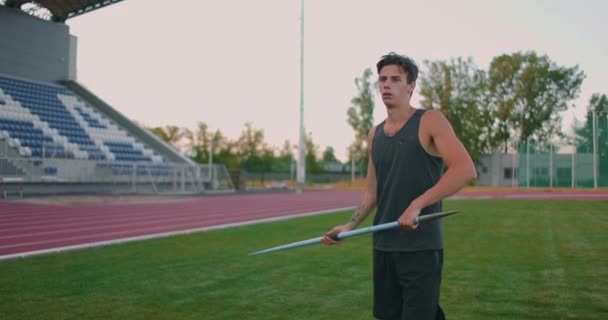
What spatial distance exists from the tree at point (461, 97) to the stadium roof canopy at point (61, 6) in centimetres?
3072

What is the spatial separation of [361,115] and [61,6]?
103 ft

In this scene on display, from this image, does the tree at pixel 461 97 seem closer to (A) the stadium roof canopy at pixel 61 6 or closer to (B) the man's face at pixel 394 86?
(A) the stadium roof canopy at pixel 61 6

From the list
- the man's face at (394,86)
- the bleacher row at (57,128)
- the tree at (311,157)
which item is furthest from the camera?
the tree at (311,157)

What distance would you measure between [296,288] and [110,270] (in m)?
2.32

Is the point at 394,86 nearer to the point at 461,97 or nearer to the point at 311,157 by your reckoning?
the point at 461,97

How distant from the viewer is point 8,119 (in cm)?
2269

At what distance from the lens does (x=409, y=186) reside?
95.3 inches

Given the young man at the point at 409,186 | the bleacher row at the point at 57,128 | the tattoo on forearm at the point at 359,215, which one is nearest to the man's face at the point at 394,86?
the young man at the point at 409,186

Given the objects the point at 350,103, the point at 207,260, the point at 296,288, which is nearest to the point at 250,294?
the point at 296,288

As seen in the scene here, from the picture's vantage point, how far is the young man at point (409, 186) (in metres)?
2.32

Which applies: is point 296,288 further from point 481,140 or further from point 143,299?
point 481,140

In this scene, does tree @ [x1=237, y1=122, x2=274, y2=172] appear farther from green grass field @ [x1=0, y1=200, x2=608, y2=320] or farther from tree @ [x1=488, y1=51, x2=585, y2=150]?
green grass field @ [x1=0, y1=200, x2=608, y2=320]

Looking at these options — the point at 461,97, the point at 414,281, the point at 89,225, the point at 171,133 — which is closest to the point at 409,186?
the point at 414,281

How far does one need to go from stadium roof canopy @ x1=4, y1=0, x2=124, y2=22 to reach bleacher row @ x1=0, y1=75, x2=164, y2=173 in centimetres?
406
